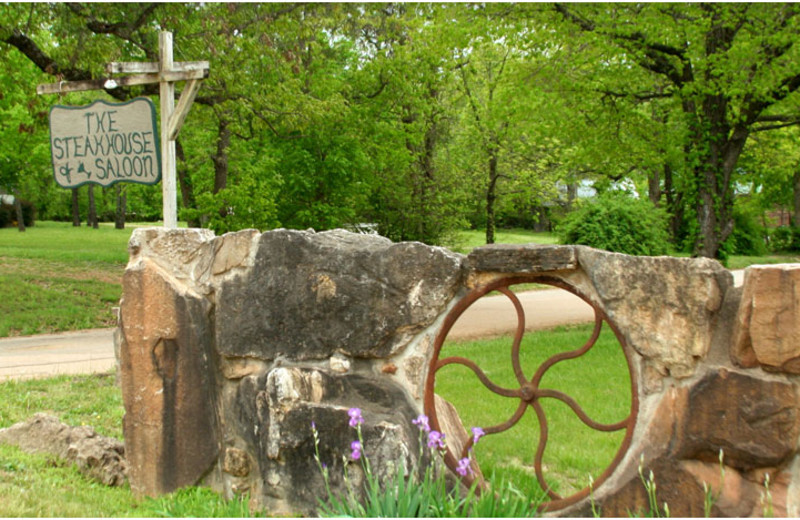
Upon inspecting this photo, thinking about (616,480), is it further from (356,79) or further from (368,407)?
(356,79)

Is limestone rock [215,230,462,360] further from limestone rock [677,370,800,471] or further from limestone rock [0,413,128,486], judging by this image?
limestone rock [677,370,800,471]

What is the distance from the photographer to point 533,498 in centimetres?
352

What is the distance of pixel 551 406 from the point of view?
657 centimetres

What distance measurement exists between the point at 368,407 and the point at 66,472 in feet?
6.37

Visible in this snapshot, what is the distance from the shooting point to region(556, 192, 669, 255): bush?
11.6 meters

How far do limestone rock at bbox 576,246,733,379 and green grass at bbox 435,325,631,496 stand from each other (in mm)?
1029

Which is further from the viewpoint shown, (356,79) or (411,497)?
(356,79)

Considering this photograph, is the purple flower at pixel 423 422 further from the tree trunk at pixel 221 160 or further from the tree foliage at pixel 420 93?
the tree trunk at pixel 221 160

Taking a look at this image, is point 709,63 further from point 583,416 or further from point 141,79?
point 583,416

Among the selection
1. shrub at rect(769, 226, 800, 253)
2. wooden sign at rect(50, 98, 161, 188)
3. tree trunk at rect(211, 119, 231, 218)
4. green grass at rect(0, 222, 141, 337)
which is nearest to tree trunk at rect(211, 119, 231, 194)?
tree trunk at rect(211, 119, 231, 218)

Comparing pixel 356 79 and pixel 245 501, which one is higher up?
pixel 356 79

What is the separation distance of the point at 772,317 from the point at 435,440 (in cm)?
146

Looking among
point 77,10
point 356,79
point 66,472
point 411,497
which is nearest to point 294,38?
point 356,79

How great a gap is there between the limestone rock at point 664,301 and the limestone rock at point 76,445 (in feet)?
9.35
